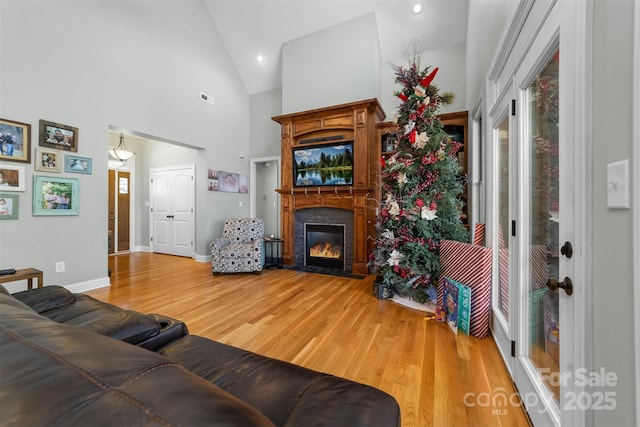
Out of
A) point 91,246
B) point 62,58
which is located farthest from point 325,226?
point 62,58

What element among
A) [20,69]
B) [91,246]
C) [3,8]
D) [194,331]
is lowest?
[194,331]

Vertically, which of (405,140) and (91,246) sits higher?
(405,140)

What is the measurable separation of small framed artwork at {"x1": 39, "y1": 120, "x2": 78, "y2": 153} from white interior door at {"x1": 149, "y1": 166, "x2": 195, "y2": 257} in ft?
7.93

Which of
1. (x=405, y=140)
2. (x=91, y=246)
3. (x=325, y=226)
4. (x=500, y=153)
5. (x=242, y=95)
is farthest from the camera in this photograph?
(x=242, y=95)

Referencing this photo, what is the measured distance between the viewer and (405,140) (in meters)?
2.93

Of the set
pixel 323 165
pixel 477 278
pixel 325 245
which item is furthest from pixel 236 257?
pixel 477 278

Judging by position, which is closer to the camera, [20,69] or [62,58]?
[20,69]

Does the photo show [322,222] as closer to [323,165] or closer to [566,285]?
[323,165]

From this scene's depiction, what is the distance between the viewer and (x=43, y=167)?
2.98 meters

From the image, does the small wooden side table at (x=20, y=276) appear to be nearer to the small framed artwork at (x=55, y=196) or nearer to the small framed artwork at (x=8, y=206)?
the small framed artwork at (x=8, y=206)

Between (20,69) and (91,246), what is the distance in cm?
211

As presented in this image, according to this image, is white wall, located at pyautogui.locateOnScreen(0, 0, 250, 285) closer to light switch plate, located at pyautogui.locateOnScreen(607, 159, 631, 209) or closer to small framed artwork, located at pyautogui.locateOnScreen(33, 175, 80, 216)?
small framed artwork, located at pyautogui.locateOnScreen(33, 175, 80, 216)

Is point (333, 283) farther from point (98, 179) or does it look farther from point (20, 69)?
point (20, 69)

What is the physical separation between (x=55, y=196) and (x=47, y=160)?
42 centimetres
